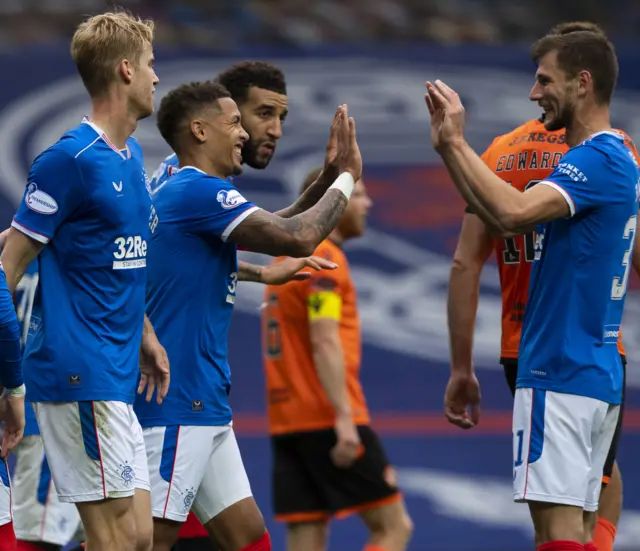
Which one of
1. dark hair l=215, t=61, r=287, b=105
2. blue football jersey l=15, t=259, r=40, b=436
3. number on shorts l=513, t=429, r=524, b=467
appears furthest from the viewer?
blue football jersey l=15, t=259, r=40, b=436

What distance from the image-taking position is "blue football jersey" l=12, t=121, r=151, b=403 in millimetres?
4555

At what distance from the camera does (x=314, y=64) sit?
10.8m

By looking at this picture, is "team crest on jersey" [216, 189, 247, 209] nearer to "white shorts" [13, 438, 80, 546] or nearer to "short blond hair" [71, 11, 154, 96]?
"short blond hair" [71, 11, 154, 96]

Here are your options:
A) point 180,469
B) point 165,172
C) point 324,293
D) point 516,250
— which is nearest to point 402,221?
point 324,293

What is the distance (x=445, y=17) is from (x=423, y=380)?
3.49m

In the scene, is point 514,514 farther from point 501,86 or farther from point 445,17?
point 445,17

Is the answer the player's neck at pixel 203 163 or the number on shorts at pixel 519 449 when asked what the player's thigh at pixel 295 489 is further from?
the number on shorts at pixel 519 449

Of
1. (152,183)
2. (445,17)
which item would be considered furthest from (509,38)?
(152,183)

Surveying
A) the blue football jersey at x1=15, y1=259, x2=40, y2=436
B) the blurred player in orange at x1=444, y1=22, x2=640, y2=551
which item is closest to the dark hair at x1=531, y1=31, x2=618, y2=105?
the blurred player in orange at x1=444, y1=22, x2=640, y2=551

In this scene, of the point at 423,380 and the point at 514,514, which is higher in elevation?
the point at 423,380

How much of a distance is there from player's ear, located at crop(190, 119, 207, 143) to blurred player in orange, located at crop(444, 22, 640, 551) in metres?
1.15

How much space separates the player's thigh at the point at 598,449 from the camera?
495cm

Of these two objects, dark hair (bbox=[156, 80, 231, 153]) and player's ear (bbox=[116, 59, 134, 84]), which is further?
dark hair (bbox=[156, 80, 231, 153])

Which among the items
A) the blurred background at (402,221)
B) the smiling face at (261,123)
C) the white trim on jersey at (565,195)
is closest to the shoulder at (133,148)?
the smiling face at (261,123)
